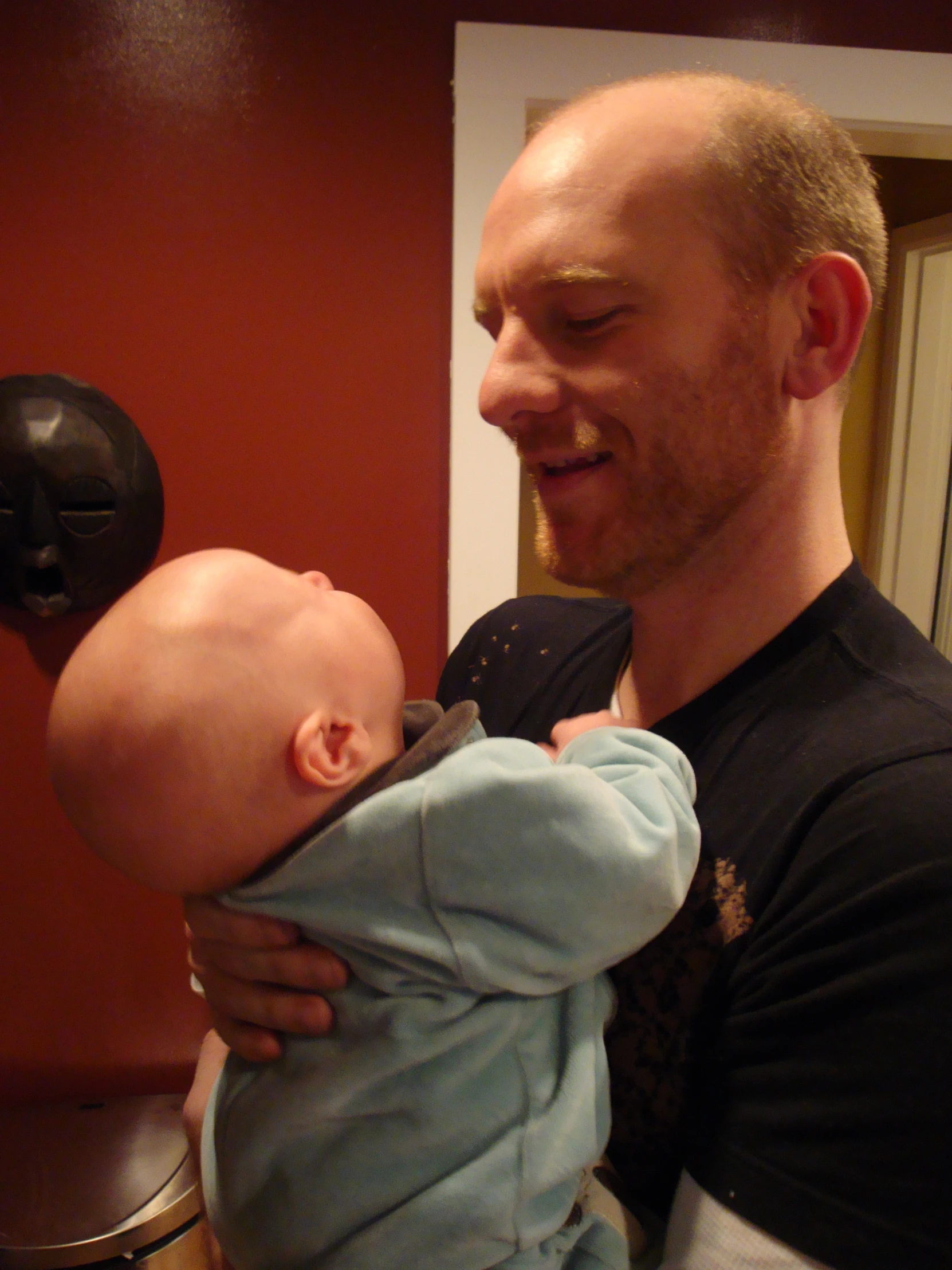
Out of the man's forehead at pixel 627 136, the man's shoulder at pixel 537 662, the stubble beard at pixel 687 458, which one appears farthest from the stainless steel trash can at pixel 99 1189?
the man's forehead at pixel 627 136

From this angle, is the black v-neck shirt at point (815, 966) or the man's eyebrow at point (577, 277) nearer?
the black v-neck shirt at point (815, 966)

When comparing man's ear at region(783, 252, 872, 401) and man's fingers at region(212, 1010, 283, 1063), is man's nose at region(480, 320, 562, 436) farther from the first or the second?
man's fingers at region(212, 1010, 283, 1063)

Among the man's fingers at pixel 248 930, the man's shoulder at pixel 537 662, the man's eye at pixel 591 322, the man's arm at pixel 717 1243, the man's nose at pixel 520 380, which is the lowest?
the man's arm at pixel 717 1243

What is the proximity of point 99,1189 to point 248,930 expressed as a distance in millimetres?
1067

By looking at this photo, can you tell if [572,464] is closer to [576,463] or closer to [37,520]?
[576,463]

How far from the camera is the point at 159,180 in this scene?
1390 millimetres

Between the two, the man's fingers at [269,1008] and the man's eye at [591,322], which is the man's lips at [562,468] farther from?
the man's fingers at [269,1008]

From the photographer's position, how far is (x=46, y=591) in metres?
1.41

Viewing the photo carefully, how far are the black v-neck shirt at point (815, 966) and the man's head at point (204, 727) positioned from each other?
0.22 m

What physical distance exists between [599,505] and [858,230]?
41 centimetres

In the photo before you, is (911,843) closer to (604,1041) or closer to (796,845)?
Result: (796,845)

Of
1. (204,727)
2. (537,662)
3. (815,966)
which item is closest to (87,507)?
(537,662)

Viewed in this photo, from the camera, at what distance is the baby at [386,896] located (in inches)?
22.4

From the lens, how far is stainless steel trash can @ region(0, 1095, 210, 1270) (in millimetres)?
1236
